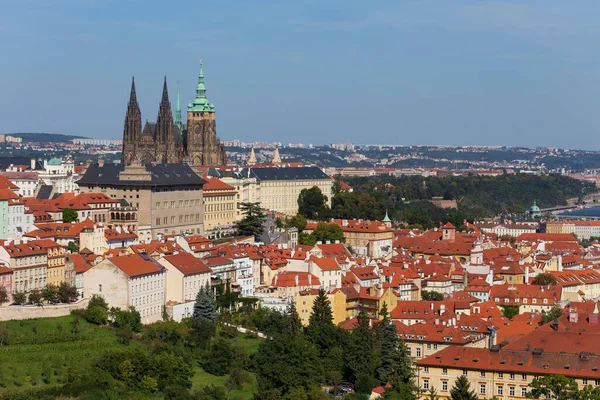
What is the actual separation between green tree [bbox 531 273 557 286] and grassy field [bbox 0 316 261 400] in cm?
2984

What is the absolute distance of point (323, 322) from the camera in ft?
201

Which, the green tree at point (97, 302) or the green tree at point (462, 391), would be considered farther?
the green tree at point (97, 302)

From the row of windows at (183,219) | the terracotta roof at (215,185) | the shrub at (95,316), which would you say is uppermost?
the terracotta roof at (215,185)

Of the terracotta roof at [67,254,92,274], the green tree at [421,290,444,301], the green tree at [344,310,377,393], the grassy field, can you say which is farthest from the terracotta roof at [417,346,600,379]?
the green tree at [421,290,444,301]

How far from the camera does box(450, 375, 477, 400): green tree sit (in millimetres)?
47906

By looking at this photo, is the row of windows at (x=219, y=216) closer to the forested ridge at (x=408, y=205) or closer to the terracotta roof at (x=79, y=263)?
the forested ridge at (x=408, y=205)

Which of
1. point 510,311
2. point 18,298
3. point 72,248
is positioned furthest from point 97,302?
point 510,311

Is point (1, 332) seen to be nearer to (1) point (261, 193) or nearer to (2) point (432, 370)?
(2) point (432, 370)

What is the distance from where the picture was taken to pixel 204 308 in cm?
6200

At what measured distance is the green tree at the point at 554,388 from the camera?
153 ft

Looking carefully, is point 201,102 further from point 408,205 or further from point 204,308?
point 204,308

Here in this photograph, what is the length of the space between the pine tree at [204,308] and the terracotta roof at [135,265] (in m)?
2.32

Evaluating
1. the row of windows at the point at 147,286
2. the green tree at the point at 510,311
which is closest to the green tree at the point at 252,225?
the green tree at the point at 510,311

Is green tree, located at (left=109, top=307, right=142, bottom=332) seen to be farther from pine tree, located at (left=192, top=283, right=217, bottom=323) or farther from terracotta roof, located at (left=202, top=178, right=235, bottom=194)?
terracotta roof, located at (left=202, top=178, right=235, bottom=194)
